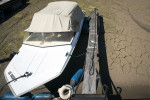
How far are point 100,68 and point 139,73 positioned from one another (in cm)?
178

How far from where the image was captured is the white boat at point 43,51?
3911 millimetres

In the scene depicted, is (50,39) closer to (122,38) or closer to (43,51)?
(43,51)

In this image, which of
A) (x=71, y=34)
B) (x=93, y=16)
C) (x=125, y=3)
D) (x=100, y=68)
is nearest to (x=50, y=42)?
(x=71, y=34)

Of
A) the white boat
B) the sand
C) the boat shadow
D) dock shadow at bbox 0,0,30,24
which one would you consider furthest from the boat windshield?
dock shadow at bbox 0,0,30,24

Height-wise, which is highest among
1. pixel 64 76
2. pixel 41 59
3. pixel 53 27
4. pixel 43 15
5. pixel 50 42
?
pixel 43 15

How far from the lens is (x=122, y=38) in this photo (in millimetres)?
7254

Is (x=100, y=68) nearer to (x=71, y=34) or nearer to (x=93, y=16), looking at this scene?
(x=71, y=34)

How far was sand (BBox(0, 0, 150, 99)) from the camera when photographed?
5108mm

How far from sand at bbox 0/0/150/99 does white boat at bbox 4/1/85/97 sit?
1548 mm

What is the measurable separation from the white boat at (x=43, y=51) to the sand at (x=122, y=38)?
1.55m

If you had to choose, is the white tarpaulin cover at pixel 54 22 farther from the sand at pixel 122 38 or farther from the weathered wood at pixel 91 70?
the sand at pixel 122 38

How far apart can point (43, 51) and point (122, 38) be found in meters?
5.02

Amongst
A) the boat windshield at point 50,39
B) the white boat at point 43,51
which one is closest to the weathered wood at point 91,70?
the white boat at point 43,51

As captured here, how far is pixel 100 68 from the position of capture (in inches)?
218
